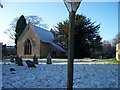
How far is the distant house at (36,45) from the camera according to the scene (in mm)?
55812

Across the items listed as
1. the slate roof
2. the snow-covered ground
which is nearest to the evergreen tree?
the slate roof

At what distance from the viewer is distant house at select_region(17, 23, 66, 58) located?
55812mm

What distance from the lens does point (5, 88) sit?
10.4 m

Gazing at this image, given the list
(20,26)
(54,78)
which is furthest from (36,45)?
(54,78)

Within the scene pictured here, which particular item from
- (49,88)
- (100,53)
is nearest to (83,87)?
(49,88)

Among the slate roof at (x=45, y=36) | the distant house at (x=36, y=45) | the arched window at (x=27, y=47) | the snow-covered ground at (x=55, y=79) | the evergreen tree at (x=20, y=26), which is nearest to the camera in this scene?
the snow-covered ground at (x=55, y=79)

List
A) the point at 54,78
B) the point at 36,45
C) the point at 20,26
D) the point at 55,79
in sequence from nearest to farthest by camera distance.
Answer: the point at 55,79 → the point at 54,78 → the point at 36,45 → the point at 20,26

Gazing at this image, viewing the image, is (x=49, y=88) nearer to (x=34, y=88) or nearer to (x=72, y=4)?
(x=34, y=88)

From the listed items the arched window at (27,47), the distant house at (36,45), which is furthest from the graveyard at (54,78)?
the arched window at (27,47)

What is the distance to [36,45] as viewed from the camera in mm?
55875

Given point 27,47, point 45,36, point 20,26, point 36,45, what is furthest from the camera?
point 20,26

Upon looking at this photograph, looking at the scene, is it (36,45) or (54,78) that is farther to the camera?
(36,45)

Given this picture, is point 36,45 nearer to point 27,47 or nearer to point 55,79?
point 27,47

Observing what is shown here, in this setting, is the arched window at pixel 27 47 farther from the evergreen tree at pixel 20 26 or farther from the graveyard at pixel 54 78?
the graveyard at pixel 54 78
